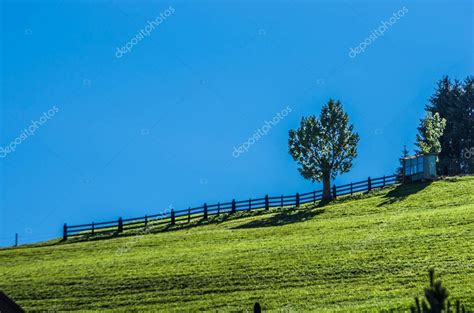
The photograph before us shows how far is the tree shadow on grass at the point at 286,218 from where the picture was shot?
48.9 m

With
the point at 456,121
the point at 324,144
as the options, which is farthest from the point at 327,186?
the point at 456,121

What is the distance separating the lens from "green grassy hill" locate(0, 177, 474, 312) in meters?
26.0

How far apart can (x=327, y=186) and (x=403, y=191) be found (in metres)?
9.56

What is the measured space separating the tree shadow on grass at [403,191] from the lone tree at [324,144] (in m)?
8.24

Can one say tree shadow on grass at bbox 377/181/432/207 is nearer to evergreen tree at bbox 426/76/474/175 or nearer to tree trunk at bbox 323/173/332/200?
tree trunk at bbox 323/173/332/200

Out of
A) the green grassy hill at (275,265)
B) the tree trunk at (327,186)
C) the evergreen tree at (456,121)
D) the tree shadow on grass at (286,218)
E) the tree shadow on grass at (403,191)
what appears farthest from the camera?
the evergreen tree at (456,121)

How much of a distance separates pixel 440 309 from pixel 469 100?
8003 centimetres

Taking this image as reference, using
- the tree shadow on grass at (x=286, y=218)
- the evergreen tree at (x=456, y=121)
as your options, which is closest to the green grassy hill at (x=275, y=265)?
the tree shadow on grass at (x=286, y=218)

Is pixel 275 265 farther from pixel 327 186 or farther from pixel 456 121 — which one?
pixel 456 121

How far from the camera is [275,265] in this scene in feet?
105

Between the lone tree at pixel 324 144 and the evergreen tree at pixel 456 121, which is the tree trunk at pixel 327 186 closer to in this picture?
the lone tree at pixel 324 144

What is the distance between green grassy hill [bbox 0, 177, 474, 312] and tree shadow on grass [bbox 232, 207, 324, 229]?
32 cm

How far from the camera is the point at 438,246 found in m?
31.0

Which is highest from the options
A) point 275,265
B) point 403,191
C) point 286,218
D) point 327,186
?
point 327,186
